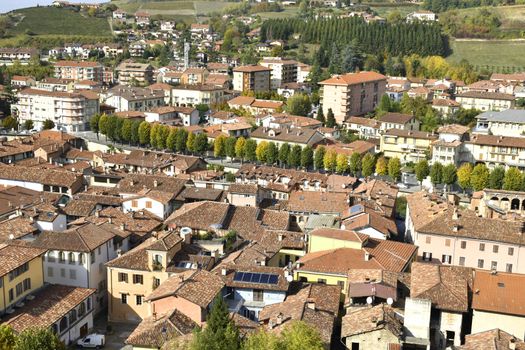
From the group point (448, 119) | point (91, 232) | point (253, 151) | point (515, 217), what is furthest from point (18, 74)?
point (515, 217)

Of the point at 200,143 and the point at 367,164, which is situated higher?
the point at 200,143

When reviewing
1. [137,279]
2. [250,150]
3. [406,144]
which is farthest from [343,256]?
[406,144]

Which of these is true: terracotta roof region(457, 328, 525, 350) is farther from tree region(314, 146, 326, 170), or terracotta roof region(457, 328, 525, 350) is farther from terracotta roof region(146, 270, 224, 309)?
tree region(314, 146, 326, 170)


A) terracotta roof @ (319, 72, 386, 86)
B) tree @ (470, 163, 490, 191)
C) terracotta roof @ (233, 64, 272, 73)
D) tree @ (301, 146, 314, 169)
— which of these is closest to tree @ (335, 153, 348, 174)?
tree @ (301, 146, 314, 169)

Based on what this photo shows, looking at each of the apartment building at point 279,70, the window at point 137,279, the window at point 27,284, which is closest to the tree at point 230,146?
the window at point 137,279

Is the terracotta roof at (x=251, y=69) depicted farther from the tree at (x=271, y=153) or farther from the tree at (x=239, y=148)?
the tree at (x=271, y=153)

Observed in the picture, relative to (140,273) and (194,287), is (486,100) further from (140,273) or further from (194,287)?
(194,287)
